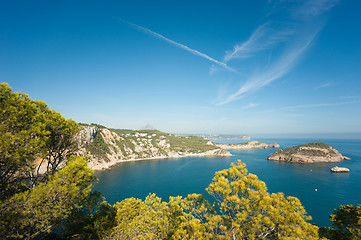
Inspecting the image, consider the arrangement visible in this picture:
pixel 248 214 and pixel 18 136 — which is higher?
pixel 18 136

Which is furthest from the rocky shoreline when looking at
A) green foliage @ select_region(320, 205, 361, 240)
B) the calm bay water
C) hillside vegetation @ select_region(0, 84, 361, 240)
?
green foliage @ select_region(320, 205, 361, 240)

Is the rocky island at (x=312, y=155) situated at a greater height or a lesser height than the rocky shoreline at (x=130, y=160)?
greater

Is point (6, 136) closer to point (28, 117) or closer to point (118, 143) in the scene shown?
point (28, 117)

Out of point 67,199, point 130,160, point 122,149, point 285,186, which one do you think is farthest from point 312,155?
point 122,149

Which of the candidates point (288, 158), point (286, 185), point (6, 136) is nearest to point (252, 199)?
point (6, 136)

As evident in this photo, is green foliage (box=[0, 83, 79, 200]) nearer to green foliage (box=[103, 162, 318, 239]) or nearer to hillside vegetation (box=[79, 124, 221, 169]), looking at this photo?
green foliage (box=[103, 162, 318, 239])

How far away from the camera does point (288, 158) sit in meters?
100

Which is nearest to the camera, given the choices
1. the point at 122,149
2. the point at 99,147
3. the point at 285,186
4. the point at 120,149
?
the point at 285,186

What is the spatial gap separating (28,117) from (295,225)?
52.4ft

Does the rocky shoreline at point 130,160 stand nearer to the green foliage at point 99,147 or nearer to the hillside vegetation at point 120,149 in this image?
the hillside vegetation at point 120,149

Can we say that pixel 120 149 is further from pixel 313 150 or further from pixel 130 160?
pixel 313 150

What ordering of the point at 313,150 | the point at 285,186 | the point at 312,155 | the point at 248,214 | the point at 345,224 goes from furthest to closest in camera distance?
1. the point at 313,150
2. the point at 312,155
3. the point at 285,186
4. the point at 345,224
5. the point at 248,214

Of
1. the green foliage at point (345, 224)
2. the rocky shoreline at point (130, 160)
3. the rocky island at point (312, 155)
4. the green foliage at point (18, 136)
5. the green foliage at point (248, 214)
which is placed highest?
the green foliage at point (18, 136)

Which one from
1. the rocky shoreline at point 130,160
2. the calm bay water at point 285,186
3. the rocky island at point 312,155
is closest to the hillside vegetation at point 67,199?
the calm bay water at point 285,186
